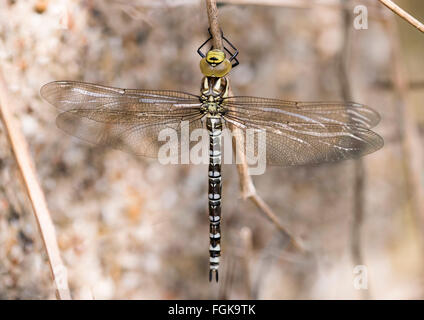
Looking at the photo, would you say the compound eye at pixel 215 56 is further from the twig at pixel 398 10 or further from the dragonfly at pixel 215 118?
the twig at pixel 398 10

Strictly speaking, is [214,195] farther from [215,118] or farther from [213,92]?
[213,92]

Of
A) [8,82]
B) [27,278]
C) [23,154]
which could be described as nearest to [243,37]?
[8,82]

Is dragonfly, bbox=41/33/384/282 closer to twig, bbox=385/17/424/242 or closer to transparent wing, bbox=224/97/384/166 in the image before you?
transparent wing, bbox=224/97/384/166

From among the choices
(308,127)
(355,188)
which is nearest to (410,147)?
(355,188)

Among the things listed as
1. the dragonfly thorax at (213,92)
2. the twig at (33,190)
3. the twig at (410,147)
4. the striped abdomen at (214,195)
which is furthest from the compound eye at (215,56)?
the twig at (410,147)

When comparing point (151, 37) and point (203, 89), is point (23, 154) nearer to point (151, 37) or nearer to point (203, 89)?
point (203, 89)

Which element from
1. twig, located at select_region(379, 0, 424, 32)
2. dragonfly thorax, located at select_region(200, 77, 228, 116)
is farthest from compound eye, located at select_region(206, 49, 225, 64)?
twig, located at select_region(379, 0, 424, 32)
